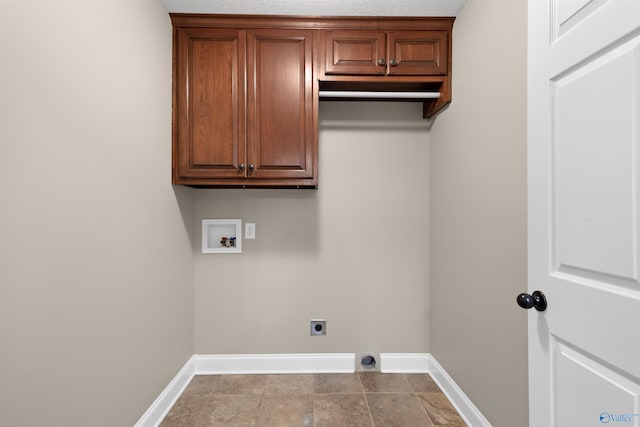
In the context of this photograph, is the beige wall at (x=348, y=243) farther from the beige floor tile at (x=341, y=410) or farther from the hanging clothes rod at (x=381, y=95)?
the beige floor tile at (x=341, y=410)

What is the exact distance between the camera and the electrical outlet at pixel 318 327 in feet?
7.96

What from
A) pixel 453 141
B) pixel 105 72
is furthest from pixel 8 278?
pixel 453 141

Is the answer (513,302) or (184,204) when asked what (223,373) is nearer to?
(184,204)

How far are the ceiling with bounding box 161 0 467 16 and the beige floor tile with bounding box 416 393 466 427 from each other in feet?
8.24

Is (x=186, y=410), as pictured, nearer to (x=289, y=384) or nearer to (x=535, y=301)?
(x=289, y=384)

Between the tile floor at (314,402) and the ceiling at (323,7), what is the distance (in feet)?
8.24

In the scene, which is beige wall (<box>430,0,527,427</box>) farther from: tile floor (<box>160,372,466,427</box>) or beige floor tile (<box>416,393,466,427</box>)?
tile floor (<box>160,372,466,427</box>)

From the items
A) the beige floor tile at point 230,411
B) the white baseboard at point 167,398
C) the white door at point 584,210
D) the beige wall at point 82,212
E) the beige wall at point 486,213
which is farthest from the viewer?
the beige floor tile at point 230,411

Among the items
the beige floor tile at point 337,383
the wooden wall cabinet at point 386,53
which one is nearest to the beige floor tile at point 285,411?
the beige floor tile at point 337,383

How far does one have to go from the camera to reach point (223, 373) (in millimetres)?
2379

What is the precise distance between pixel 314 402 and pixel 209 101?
2068 mm

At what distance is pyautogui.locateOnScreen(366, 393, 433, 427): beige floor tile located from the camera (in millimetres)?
1821

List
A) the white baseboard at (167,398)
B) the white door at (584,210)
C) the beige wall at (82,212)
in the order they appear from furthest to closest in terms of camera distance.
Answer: the white baseboard at (167,398), the beige wall at (82,212), the white door at (584,210)

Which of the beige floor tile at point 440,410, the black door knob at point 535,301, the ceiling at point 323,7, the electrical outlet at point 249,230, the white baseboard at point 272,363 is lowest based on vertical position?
the beige floor tile at point 440,410
